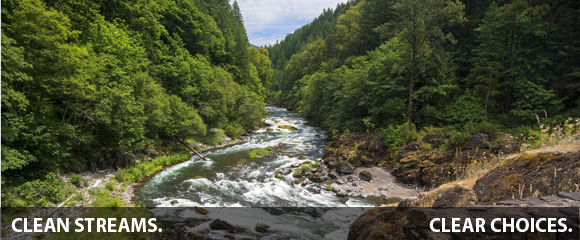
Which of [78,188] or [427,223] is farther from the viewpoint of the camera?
[78,188]

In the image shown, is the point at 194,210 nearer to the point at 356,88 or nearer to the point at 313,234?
the point at 313,234

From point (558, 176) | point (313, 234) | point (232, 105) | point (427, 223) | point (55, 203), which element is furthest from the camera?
point (232, 105)

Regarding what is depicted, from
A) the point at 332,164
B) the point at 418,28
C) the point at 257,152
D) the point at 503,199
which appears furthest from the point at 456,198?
the point at 257,152

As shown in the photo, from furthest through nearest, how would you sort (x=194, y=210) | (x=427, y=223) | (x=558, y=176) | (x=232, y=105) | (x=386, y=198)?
(x=232, y=105)
(x=386, y=198)
(x=194, y=210)
(x=558, y=176)
(x=427, y=223)

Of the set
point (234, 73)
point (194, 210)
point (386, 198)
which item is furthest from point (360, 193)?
point (234, 73)

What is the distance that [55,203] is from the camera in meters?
11.3

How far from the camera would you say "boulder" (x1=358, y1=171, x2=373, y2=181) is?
56.6ft

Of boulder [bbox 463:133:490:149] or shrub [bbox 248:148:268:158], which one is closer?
boulder [bbox 463:133:490:149]

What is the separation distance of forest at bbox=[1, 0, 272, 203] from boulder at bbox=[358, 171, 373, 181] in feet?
49.9

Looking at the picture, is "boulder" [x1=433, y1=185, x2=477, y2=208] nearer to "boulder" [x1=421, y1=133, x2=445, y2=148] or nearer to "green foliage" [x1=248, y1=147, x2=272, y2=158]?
"boulder" [x1=421, y1=133, x2=445, y2=148]

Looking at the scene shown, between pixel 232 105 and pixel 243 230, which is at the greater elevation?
pixel 232 105

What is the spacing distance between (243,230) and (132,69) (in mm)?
15664

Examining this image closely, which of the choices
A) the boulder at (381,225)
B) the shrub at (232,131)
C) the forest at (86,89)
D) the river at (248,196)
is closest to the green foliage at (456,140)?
the river at (248,196)

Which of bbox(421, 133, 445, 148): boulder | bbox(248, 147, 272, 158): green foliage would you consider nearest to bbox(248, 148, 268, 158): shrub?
bbox(248, 147, 272, 158): green foliage
